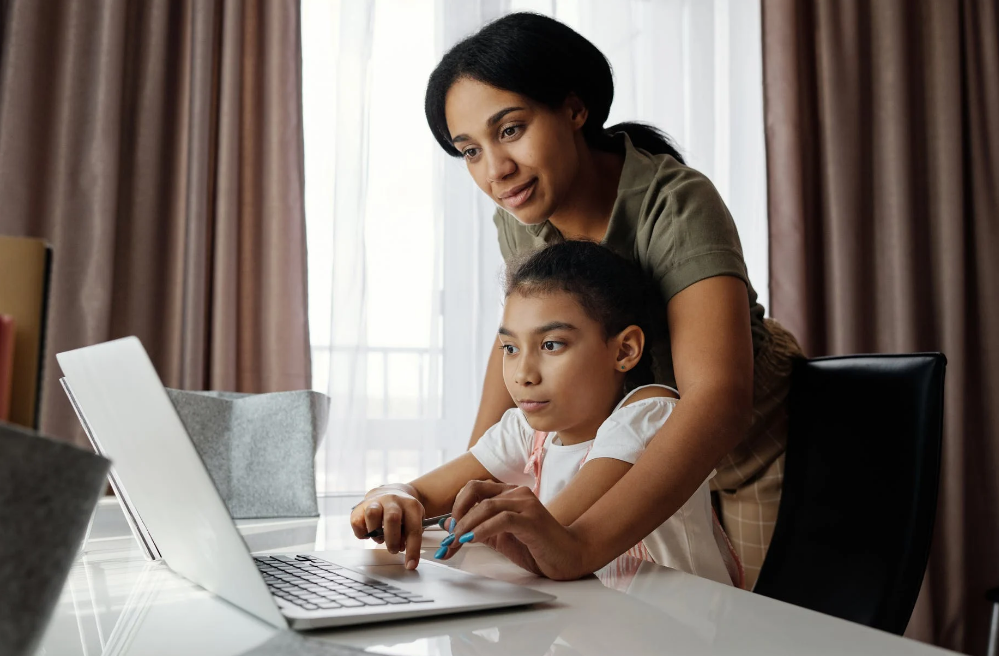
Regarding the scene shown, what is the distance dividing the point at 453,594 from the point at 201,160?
1.91 meters

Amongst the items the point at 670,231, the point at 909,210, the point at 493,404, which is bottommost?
the point at 493,404

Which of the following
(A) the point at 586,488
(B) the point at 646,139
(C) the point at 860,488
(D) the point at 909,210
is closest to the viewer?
(A) the point at 586,488

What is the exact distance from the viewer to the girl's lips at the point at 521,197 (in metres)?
1.16

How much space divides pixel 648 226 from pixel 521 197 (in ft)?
0.63

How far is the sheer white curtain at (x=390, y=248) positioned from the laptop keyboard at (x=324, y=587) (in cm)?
165

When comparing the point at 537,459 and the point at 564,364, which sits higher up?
the point at 564,364

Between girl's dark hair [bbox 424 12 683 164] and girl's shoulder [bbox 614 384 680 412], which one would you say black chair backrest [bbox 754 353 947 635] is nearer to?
girl's shoulder [bbox 614 384 680 412]

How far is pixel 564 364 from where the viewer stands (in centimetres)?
103

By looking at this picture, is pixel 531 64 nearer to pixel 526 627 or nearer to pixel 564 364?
A: pixel 564 364

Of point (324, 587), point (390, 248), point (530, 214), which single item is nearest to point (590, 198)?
point (530, 214)

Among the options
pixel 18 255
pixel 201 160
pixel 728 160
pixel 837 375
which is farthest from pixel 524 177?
pixel 728 160

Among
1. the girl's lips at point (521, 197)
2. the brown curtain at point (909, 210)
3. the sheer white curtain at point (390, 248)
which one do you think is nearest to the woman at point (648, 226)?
the girl's lips at point (521, 197)

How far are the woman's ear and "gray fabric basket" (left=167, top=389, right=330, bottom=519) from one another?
56 centimetres

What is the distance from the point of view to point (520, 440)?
1166 mm
